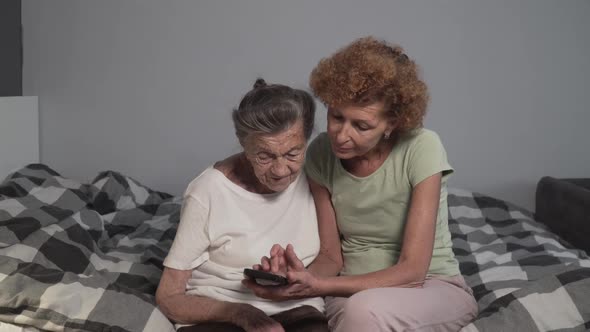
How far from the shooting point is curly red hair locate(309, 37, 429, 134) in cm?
163

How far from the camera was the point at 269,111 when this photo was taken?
163 centimetres

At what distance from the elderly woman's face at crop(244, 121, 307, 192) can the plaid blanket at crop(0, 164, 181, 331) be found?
440 millimetres

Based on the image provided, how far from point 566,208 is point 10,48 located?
2717 mm

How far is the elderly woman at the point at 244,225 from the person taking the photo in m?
1.63

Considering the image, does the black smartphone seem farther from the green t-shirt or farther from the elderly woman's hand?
the green t-shirt

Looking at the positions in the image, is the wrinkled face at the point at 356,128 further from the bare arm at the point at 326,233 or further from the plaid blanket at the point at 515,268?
the plaid blanket at the point at 515,268

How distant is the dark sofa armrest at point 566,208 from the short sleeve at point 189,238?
66.4 inches

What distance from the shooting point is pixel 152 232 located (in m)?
2.63

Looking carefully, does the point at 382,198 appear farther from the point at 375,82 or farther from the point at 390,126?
the point at 375,82

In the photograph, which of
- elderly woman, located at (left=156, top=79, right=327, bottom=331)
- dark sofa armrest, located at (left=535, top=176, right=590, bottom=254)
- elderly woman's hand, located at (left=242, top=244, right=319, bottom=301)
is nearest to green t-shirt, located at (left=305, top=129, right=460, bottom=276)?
elderly woman, located at (left=156, top=79, right=327, bottom=331)

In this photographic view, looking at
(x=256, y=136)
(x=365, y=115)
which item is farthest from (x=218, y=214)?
(x=365, y=115)

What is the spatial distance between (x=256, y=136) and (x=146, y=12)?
199cm

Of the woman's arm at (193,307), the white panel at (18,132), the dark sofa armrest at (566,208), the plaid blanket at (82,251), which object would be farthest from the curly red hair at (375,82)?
the white panel at (18,132)

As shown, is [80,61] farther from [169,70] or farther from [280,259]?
[280,259]
